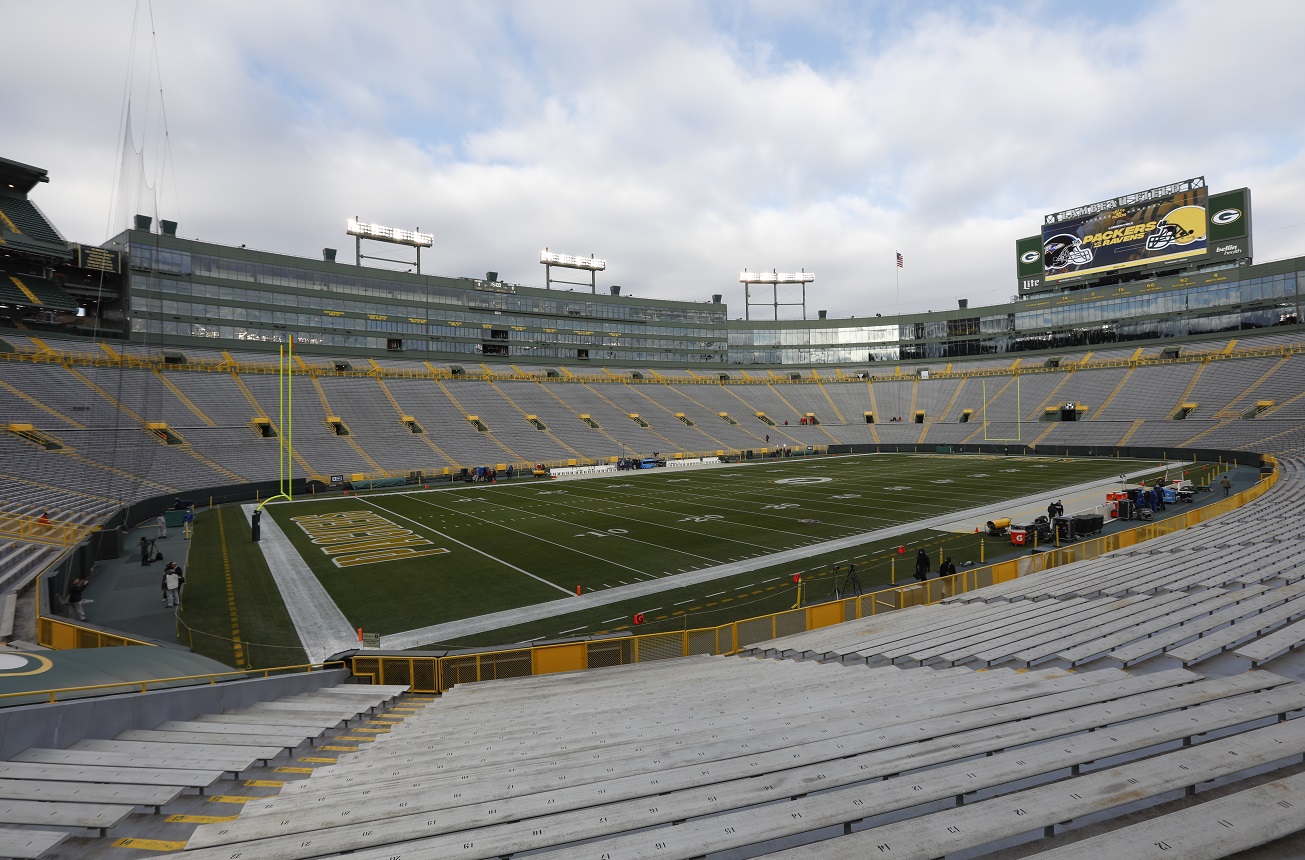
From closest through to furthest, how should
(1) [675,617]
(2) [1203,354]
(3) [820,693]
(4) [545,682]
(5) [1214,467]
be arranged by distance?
(3) [820,693], (4) [545,682], (1) [675,617], (5) [1214,467], (2) [1203,354]

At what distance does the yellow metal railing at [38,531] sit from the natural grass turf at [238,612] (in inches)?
142

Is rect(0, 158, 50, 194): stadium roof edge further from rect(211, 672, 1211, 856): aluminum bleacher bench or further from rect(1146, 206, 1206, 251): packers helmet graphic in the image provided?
rect(1146, 206, 1206, 251): packers helmet graphic

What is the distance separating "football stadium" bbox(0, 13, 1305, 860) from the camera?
12.0 feet

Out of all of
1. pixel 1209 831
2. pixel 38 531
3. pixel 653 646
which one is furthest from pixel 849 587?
pixel 38 531

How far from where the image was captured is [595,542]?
89.4 ft

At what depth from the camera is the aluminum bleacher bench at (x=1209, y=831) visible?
264cm

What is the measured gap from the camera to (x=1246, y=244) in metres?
63.8

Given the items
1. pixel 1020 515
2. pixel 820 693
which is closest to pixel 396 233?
pixel 1020 515

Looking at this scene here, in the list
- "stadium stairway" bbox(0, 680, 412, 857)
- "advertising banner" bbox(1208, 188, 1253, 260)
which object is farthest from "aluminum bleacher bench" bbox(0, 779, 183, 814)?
"advertising banner" bbox(1208, 188, 1253, 260)

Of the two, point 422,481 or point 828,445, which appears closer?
point 422,481

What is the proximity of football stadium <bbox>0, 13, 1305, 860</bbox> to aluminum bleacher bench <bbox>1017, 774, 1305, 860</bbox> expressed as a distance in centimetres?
2

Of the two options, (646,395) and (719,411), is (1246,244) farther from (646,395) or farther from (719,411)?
(646,395)

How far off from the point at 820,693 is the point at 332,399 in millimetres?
63789

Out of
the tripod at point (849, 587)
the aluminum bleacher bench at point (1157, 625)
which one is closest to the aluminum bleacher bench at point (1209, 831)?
the aluminum bleacher bench at point (1157, 625)
